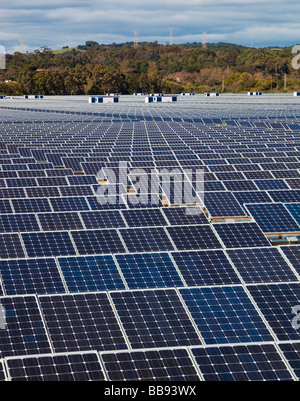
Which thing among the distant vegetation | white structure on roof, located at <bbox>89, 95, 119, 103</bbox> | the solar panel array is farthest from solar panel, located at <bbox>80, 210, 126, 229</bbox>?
the distant vegetation

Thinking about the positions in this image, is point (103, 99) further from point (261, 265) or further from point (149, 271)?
point (149, 271)

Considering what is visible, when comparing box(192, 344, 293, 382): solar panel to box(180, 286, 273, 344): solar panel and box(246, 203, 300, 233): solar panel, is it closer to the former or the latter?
box(180, 286, 273, 344): solar panel

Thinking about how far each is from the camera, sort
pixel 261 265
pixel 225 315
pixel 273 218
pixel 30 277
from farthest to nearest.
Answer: pixel 273 218 → pixel 261 265 → pixel 30 277 → pixel 225 315

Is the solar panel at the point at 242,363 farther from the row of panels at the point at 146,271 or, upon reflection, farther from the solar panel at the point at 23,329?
the row of panels at the point at 146,271

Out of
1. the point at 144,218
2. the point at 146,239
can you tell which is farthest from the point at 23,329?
the point at 144,218

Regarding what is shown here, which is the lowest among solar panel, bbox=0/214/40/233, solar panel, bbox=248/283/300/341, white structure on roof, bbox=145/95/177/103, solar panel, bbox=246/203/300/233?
white structure on roof, bbox=145/95/177/103

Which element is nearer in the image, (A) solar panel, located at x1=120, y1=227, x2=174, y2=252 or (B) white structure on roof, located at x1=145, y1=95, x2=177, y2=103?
(A) solar panel, located at x1=120, y1=227, x2=174, y2=252

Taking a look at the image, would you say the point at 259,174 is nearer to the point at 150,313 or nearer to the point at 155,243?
the point at 155,243

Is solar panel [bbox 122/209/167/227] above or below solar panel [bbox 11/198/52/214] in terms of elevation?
below
